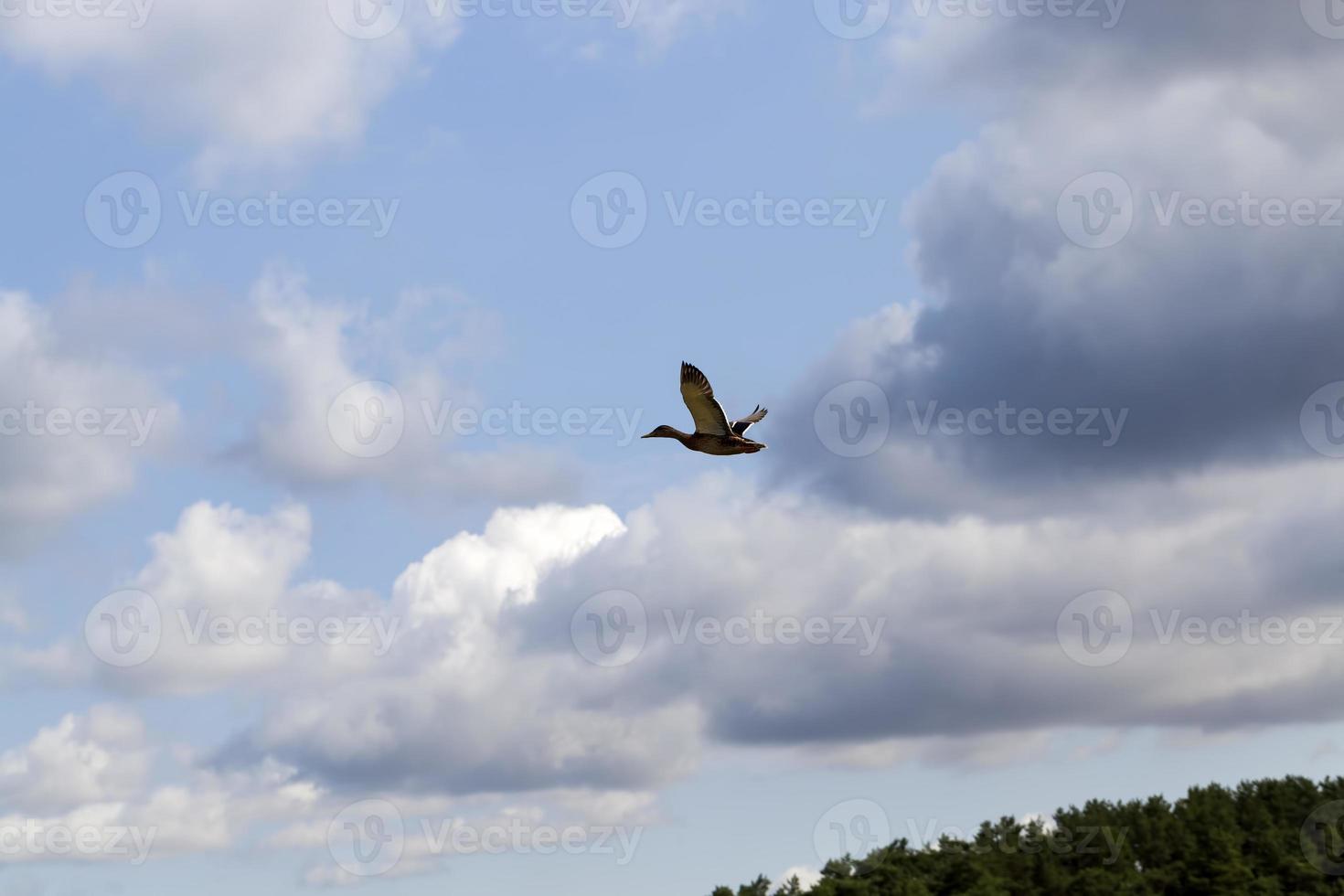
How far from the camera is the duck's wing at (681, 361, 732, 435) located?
39.3 m

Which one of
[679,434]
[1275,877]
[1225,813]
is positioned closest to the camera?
[679,434]

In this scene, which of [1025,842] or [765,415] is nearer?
[765,415]

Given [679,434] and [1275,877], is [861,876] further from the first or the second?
[679,434]

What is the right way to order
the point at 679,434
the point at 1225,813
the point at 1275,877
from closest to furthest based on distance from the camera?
the point at 679,434 → the point at 1275,877 → the point at 1225,813

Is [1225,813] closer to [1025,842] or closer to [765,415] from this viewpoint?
[1025,842]

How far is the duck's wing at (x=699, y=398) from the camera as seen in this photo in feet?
129

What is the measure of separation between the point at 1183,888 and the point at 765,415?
158ft

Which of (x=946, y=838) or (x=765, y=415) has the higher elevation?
(x=765, y=415)

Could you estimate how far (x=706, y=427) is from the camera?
40469 millimetres

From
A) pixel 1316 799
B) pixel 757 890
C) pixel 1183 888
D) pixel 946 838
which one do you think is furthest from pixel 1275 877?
pixel 757 890

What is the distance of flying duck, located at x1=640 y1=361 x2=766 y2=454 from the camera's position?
3938 centimetres

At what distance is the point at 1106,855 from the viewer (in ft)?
259

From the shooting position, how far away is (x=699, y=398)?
39.5 metres

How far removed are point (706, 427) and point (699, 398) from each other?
125 centimetres
